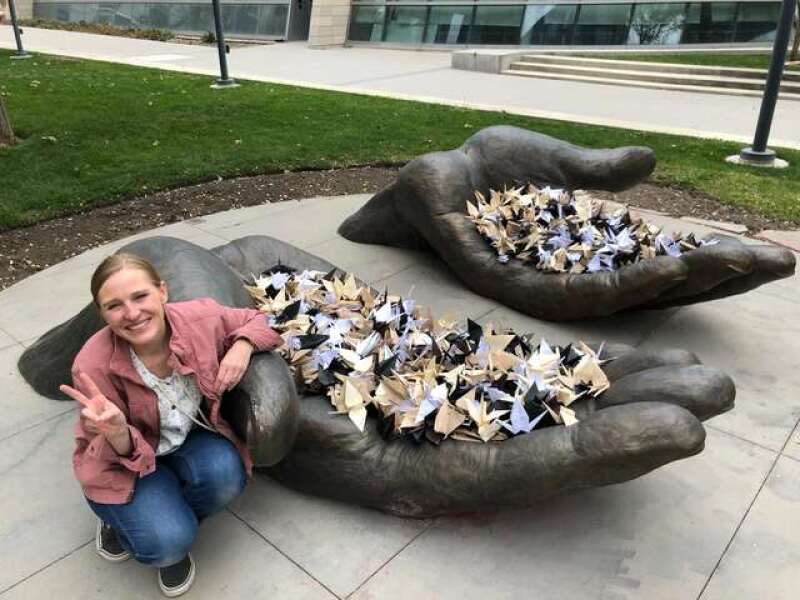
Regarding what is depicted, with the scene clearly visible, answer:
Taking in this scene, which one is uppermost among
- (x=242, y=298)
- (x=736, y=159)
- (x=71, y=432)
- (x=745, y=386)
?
(x=736, y=159)

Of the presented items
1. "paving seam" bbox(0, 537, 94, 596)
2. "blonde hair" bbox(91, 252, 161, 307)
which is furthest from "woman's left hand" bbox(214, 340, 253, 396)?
"paving seam" bbox(0, 537, 94, 596)

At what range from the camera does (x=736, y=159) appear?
322 inches

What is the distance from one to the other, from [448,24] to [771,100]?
47.2ft

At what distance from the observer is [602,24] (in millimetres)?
18234

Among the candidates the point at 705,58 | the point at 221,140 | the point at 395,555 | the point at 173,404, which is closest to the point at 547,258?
the point at 395,555

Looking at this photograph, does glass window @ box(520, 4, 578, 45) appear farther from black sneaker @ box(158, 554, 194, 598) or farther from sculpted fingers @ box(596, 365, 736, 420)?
black sneaker @ box(158, 554, 194, 598)

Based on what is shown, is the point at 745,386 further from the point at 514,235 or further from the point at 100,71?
the point at 100,71

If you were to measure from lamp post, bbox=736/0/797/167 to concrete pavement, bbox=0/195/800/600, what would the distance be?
Result: 525 centimetres

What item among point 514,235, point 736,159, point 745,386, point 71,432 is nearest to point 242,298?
point 71,432

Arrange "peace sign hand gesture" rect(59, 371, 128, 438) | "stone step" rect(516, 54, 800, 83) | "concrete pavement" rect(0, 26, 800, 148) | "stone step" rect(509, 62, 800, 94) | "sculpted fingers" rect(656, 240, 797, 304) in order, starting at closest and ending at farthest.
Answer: "peace sign hand gesture" rect(59, 371, 128, 438), "sculpted fingers" rect(656, 240, 797, 304), "concrete pavement" rect(0, 26, 800, 148), "stone step" rect(509, 62, 800, 94), "stone step" rect(516, 54, 800, 83)

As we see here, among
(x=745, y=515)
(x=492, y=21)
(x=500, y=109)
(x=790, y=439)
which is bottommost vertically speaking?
(x=745, y=515)

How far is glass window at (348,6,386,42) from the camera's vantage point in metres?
21.5

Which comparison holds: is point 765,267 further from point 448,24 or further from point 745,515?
point 448,24

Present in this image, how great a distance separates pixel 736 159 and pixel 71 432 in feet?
25.4
